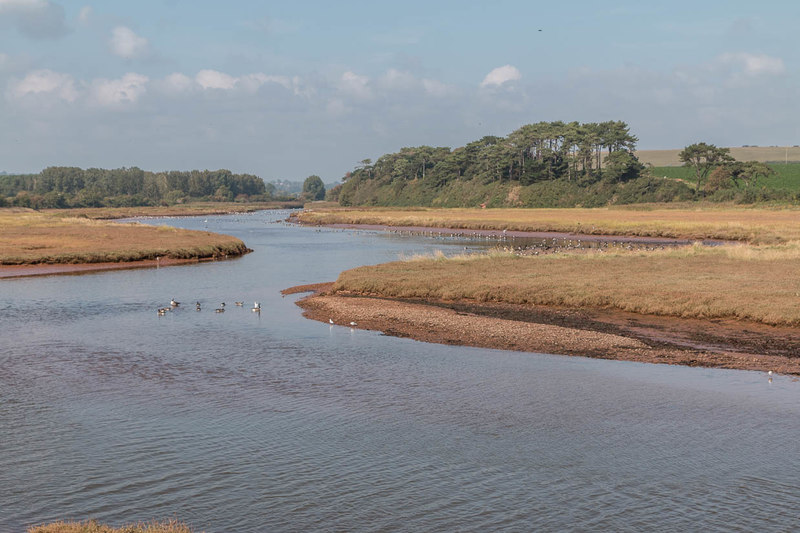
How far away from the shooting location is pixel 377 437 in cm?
1694

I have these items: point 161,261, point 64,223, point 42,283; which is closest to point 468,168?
point 64,223

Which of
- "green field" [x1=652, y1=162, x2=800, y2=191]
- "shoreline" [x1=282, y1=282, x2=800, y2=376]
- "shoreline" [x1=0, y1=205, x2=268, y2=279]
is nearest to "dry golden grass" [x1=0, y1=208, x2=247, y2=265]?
"shoreline" [x1=0, y1=205, x2=268, y2=279]

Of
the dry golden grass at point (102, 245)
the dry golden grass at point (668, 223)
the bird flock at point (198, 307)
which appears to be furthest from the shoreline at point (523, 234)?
the bird flock at point (198, 307)

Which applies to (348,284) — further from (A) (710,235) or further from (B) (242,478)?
(A) (710,235)

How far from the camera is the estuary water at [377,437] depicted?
13.0 meters

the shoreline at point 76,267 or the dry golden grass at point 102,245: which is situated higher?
the dry golden grass at point 102,245

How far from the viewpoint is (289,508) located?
13.1 meters

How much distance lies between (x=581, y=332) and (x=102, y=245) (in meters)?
53.6

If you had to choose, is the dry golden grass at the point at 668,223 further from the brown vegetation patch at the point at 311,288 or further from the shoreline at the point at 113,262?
the shoreline at the point at 113,262

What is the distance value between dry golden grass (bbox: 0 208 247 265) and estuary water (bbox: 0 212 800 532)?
33.1 m

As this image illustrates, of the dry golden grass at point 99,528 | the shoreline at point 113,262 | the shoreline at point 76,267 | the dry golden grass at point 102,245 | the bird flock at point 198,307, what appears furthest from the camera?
the dry golden grass at point 102,245

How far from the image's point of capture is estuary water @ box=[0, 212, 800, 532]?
13.0 meters

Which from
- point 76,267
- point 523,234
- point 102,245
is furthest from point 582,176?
point 76,267

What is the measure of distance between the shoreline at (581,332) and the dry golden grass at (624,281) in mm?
826
